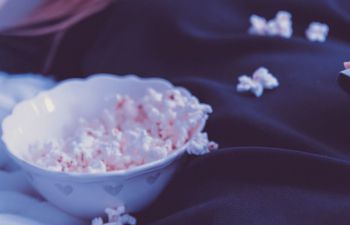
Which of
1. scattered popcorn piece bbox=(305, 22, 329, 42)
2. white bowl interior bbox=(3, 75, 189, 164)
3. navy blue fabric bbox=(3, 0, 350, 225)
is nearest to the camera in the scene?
navy blue fabric bbox=(3, 0, 350, 225)

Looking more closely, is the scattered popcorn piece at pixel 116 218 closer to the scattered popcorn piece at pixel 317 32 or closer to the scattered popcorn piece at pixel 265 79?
the scattered popcorn piece at pixel 265 79

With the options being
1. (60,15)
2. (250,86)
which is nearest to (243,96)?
(250,86)

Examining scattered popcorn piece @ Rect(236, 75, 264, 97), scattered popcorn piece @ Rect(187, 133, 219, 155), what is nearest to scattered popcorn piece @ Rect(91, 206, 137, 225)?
scattered popcorn piece @ Rect(187, 133, 219, 155)

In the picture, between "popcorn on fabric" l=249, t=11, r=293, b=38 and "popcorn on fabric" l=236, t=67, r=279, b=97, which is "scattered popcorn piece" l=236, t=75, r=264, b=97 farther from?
"popcorn on fabric" l=249, t=11, r=293, b=38

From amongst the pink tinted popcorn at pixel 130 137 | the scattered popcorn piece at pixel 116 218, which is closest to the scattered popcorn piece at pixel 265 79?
the pink tinted popcorn at pixel 130 137

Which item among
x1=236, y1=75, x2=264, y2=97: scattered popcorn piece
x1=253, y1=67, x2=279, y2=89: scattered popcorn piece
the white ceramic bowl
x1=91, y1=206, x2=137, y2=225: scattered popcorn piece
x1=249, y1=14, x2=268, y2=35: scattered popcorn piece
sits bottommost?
x1=91, y1=206, x2=137, y2=225: scattered popcorn piece

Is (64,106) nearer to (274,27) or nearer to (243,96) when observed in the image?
(243,96)

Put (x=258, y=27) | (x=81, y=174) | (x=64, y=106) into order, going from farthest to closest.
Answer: (x=258, y=27), (x=64, y=106), (x=81, y=174)
